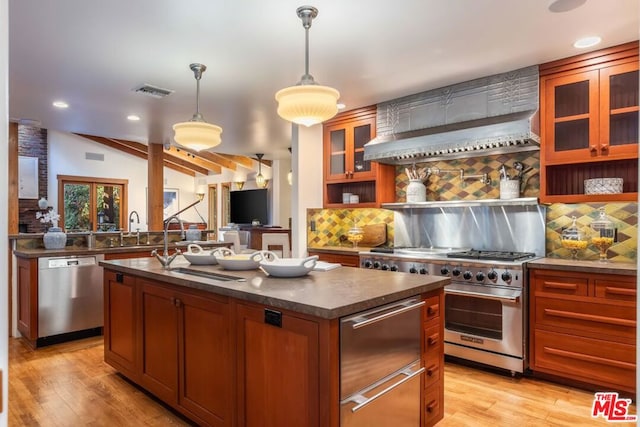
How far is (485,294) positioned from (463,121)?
1.51 meters

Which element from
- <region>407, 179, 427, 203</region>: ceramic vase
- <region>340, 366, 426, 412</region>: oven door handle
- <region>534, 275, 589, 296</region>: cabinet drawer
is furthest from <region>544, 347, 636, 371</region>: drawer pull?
<region>407, 179, 427, 203</region>: ceramic vase

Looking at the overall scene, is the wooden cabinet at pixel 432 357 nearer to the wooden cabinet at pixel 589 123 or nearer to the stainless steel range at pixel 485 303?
the stainless steel range at pixel 485 303

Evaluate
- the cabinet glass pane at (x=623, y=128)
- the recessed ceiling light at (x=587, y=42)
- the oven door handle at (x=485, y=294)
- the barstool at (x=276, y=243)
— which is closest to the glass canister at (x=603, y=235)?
the cabinet glass pane at (x=623, y=128)

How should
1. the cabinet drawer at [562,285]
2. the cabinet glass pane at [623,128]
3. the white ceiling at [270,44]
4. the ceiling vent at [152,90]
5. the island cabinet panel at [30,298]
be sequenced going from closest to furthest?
the white ceiling at [270,44] → the cabinet drawer at [562,285] → the cabinet glass pane at [623,128] → the ceiling vent at [152,90] → the island cabinet panel at [30,298]

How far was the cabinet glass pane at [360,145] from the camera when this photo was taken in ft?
Answer: 14.5

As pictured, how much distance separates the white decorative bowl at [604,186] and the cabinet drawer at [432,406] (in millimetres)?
1956

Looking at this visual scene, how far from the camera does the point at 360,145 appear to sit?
449 cm

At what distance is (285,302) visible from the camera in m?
1.68

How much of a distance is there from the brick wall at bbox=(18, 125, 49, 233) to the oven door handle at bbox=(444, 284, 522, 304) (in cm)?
869

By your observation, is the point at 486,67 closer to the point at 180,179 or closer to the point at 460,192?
the point at 460,192

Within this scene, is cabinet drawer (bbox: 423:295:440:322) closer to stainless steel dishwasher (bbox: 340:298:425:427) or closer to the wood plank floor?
stainless steel dishwasher (bbox: 340:298:425:427)

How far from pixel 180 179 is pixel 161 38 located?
9.96m

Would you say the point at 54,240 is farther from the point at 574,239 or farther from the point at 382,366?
the point at 574,239

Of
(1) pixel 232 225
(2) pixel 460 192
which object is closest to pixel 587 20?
(2) pixel 460 192
